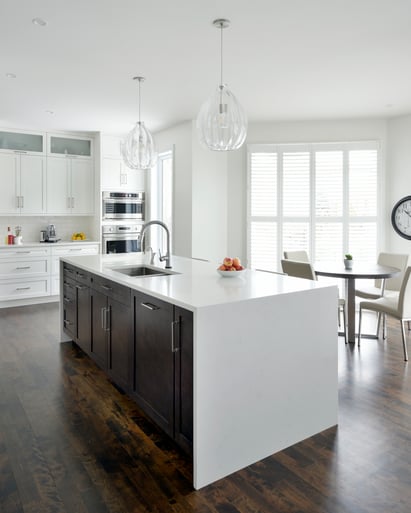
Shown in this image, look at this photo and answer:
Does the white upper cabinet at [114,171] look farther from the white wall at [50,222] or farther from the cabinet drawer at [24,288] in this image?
the cabinet drawer at [24,288]

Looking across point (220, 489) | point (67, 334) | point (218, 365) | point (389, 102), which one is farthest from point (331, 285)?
point (389, 102)

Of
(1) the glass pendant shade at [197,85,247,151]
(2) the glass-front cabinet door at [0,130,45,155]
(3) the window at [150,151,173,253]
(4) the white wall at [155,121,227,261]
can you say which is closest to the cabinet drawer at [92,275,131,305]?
(1) the glass pendant shade at [197,85,247,151]

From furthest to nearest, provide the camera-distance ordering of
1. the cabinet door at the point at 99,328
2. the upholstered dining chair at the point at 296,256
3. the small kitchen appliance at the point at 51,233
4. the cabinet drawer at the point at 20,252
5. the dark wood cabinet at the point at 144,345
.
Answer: the small kitchen appliance at the point at 51,233 → the cabinet drawer at the point at 20,252 → the upholstered dining chair at the point at 296,256 → the cabinet door at the point at 99,328 → the dark wood cabinet at the point at 144,345

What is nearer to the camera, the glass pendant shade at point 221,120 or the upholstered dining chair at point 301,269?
the glass pendant shade at point 221,120

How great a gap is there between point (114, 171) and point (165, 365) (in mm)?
5258

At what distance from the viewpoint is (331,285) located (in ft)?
8.62

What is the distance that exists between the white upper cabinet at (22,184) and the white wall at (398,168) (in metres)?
5.15

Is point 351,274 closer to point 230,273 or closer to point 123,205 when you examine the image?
point 230,273

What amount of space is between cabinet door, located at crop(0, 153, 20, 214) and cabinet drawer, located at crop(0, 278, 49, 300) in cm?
108

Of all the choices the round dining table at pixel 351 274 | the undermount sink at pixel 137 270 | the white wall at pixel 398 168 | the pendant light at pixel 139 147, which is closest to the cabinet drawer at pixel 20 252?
the pendant light at pixel 139 147

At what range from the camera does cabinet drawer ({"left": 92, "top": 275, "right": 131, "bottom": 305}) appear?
112 inches

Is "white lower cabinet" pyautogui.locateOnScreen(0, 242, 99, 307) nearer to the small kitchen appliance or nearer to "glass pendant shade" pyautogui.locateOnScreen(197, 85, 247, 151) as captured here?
the small kitchen appliance

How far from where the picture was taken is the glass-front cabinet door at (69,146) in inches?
265

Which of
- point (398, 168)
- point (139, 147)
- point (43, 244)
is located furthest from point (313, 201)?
point (43, 244)
